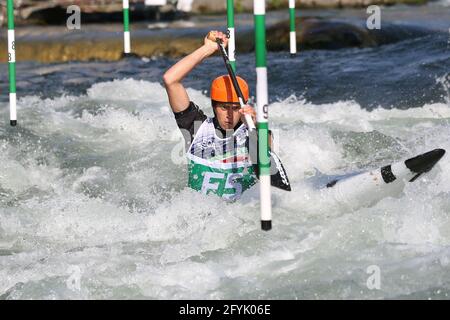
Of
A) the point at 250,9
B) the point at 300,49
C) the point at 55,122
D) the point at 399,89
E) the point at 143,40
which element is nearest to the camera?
the point at 55,122

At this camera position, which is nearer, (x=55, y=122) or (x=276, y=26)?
(x=55, y=122)

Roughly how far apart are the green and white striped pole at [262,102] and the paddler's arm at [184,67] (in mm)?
1026

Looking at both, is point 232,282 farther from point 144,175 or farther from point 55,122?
point 55,122

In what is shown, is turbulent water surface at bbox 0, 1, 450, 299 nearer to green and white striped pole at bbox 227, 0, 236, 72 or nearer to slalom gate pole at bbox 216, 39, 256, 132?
slalom gate pole at bbox 216, 39, 256, 132

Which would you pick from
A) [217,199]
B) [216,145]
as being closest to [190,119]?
[216,145]

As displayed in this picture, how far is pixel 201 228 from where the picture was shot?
20.1 feet

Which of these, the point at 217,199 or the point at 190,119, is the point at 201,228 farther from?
the point at 190,119

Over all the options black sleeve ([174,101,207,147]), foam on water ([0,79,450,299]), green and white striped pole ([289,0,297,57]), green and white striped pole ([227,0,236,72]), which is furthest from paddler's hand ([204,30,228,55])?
green and white striped pole ([289,0,297,57])

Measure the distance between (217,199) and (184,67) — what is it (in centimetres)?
82

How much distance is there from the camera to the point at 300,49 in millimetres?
14289

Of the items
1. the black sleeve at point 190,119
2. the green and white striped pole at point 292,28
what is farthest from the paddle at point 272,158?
the green and white striped pole at point 292,28

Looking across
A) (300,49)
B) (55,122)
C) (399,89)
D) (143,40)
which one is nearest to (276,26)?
(300,49)
